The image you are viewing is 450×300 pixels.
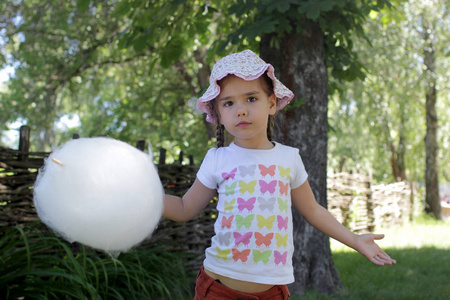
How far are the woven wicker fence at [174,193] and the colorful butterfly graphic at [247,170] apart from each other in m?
2.15

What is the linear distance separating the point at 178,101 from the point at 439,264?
553cm

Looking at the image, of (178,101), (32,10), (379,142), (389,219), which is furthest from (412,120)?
(32,10)

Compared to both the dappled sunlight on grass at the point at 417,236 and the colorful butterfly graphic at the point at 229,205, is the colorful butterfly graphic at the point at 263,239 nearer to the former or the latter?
the colorful butterfly graphic at the point at 229,205

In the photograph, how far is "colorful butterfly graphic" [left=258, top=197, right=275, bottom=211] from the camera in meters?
1.68

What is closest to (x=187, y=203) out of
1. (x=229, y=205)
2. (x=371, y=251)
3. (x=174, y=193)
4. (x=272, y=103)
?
(x=229, y=205)

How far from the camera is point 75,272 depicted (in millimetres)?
2816

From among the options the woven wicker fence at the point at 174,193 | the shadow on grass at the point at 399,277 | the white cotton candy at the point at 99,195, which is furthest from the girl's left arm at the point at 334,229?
the woven wicker fence at the point at 174,193

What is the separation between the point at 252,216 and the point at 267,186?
0.43 ft

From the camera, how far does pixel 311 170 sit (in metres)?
3.76

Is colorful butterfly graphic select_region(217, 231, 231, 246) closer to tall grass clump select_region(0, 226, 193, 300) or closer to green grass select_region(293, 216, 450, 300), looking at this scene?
tall grass clump select_region(0, 226, 193, 300)

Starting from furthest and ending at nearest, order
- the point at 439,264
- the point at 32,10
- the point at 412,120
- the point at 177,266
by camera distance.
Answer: the point at 412,120 → the point at 32,10 → the point at 439,264 → the point at 177,266

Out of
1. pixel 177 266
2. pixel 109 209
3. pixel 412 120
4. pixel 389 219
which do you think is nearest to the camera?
pixel 109 209

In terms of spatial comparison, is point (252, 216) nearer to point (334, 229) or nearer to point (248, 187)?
point (248, 187)

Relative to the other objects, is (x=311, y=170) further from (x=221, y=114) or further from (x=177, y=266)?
(x=221, y=114)
